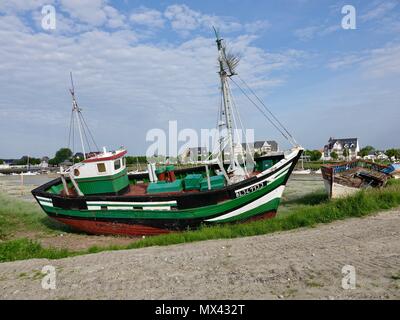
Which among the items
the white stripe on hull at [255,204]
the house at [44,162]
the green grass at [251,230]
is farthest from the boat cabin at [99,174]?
the house at [44,162]

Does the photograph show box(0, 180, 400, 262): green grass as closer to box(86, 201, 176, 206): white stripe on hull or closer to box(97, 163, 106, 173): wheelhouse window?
box(86, 201, 176, 206): white stripe on hull

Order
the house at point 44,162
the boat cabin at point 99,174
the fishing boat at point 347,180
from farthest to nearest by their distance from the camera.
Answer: the house at point 44,162
the fishing boat at point 347,180
the boat cabin at point 99,174

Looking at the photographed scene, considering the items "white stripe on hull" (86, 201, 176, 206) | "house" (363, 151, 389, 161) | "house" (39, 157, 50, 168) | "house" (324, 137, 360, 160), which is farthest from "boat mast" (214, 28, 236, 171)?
"house" (39, 157, 50, 168)

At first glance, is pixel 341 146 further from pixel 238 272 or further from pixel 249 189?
pixel 238 272

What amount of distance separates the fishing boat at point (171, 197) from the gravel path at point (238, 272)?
16.6 ft

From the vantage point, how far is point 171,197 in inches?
595

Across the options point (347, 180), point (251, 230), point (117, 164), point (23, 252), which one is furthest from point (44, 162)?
point (251, 230)

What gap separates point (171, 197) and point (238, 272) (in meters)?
8.60

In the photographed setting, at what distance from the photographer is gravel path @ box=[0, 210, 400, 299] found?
222 inches

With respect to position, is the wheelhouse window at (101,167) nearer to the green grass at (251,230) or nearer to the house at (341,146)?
the green grass at (251,230)

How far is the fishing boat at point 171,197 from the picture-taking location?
15.1m

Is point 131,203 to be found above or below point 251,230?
above
